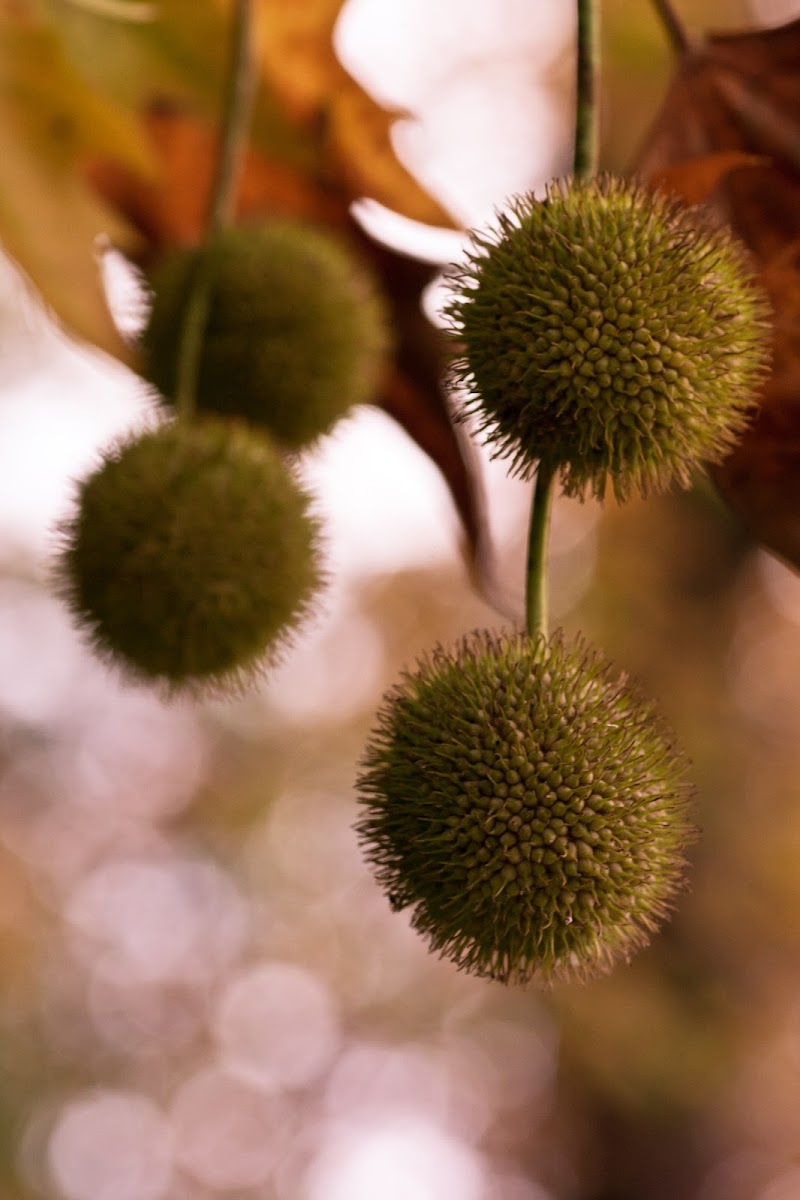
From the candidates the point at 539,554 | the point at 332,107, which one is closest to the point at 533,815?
the point at 539,554

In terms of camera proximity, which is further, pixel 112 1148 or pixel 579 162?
pixel 112 1148

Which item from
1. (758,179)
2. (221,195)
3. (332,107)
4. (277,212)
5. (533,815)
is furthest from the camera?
(277,212)

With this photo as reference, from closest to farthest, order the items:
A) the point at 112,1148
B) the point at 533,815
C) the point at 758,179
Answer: the point at 533,815 → the point at 758,179 → the point at 112,1148

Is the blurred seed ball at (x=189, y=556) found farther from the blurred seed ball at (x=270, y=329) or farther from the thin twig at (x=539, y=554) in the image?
the thin twig at (x=539, y=554)

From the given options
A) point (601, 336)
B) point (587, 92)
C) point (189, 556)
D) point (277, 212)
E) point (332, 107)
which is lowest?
point (189, 556)

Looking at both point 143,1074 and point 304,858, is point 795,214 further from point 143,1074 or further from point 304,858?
point 143,1074

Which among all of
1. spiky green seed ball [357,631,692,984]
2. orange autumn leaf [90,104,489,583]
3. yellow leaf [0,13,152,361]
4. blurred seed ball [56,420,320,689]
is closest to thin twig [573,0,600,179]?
spiky green seed ball [357,631,692,984]

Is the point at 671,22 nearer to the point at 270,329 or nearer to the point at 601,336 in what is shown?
the point at 601,336
